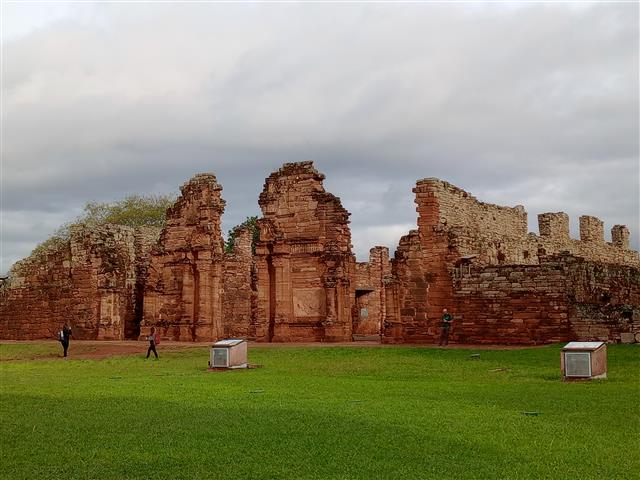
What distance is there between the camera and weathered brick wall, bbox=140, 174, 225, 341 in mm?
32656

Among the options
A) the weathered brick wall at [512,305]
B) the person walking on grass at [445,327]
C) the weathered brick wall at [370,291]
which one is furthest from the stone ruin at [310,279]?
the weathered brick wall at [370,291]

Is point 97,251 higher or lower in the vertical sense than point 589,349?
higher

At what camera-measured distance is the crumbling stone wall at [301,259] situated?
2955cm

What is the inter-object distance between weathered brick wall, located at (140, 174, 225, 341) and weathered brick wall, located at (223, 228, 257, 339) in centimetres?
512

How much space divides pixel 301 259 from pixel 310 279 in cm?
86

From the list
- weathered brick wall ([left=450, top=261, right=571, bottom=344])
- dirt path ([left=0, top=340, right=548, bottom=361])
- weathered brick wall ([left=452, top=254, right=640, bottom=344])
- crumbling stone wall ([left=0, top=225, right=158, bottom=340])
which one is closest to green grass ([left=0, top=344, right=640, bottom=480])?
weathered brick wall ([left=452, top=254, right=640, bottom=344])

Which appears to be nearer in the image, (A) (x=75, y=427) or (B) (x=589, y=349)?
(A) (x=75, y=427)

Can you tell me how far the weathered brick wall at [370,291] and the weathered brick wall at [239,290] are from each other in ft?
22.0

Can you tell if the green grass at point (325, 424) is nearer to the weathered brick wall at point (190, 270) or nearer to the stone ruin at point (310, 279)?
the stone ruin at point (310, 279)

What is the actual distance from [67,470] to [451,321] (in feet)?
63.8

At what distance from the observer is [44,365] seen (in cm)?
2180

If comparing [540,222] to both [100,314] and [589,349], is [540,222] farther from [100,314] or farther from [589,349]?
[589,349]

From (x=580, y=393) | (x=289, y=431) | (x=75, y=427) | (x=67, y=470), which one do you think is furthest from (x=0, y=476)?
(x=580, y=393)

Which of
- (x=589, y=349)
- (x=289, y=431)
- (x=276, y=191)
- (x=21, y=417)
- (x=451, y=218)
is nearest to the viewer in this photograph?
(x=289, y=431)
